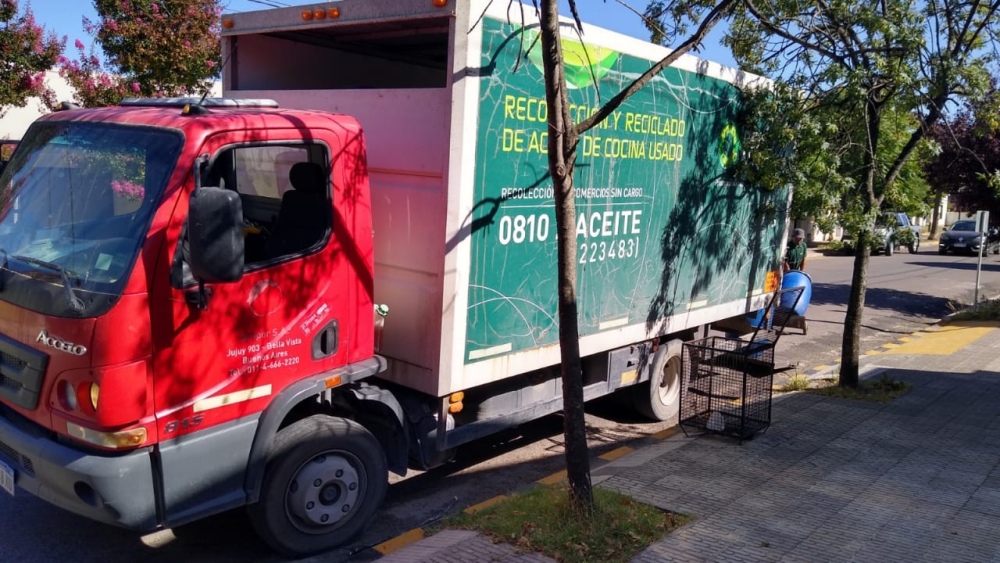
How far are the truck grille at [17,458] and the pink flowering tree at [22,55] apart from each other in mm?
8957

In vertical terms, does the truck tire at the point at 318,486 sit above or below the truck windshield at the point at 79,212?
below

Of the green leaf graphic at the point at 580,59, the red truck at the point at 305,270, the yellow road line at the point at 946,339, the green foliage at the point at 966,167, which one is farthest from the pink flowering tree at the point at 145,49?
the green foliage at the point at 966,167

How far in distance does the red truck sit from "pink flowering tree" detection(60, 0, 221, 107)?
5.57m

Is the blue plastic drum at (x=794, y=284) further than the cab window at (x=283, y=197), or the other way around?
the blue plastic drum at (x=794, y=284)

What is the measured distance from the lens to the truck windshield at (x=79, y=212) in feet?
13.8

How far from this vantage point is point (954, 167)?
19.8 meters

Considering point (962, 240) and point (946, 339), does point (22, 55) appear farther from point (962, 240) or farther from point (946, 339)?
point (962, 240)

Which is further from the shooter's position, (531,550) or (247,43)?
(247,43)

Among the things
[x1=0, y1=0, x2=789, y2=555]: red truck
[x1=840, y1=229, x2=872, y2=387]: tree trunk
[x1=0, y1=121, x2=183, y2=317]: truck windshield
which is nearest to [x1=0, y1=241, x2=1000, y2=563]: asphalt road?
[x1=0, y1=0, x2=789, y2=555]: red truck

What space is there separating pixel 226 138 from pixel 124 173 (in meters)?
0.59

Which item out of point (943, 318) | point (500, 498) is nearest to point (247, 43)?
point (500, 498)

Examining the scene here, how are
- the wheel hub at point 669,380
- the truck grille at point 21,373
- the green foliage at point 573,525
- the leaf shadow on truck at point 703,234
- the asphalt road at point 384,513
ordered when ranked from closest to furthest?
1. the truck grille at point 21,373
2. the green foliage at point 573,525
3. the asphalt road at point 384,513
4. the leaf shadow on truck at point 703,234
5. the wheel hub at point 669,380

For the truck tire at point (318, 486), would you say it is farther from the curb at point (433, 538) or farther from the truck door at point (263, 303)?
the truck door at point (263, 303)

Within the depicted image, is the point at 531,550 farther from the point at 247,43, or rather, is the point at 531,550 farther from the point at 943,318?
the point at 943,318
